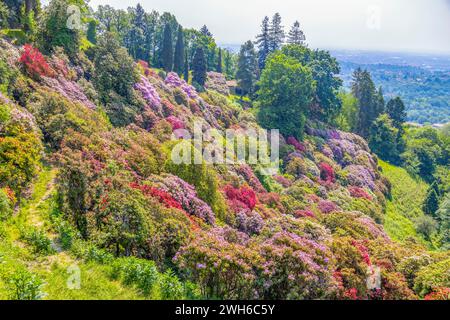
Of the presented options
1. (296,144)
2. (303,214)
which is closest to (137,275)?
(303,214)

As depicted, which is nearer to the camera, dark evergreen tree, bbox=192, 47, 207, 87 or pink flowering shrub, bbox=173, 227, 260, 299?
pink flowering shrub, bbox=173, 227, 260, 299

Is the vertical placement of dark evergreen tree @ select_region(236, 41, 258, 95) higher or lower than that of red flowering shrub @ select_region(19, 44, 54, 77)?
higher

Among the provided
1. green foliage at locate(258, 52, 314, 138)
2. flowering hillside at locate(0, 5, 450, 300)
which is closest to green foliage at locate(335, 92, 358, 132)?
green foliage at locate(258, 52, 314, 138)

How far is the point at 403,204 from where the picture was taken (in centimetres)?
4369

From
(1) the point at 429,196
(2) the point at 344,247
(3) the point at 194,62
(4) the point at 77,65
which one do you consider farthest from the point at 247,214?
(3) the point at 194,62

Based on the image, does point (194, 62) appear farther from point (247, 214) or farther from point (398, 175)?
point (247, 214)

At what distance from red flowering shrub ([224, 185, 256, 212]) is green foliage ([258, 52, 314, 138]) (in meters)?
22.7

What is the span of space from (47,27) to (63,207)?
17.1 metres

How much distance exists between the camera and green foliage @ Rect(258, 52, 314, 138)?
42.2 metres

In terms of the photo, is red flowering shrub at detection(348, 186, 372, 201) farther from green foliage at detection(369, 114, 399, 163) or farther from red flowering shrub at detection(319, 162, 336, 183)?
green foliage at detection(369, 114, 399, 163)

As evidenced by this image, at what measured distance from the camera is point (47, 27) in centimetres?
2283

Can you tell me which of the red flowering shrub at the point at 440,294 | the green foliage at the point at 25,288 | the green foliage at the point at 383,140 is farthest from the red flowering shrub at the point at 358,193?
the green foliage at the point at 25,288
